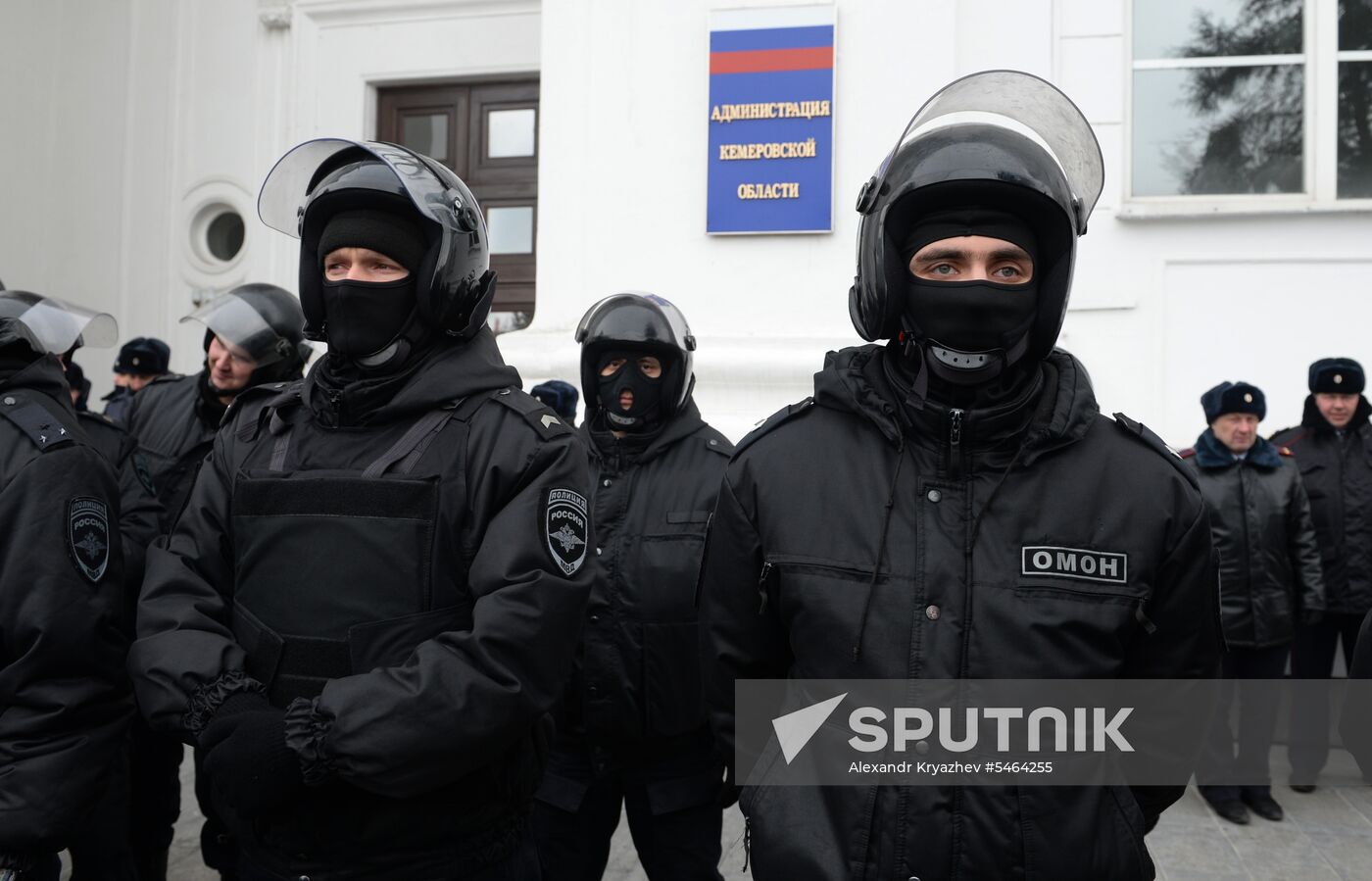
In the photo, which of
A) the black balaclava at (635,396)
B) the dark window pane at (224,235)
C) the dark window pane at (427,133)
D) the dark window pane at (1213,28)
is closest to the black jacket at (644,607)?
the black balaclava at (635,396)

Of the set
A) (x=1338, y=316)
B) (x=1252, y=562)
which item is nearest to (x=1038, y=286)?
(x=1252, y=562)

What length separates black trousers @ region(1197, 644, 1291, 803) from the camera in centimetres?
535

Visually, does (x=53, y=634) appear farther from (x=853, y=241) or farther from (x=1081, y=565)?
(x=853, y=241)

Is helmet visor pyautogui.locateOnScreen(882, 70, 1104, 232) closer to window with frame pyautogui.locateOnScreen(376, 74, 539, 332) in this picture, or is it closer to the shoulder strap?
the shoulder strap

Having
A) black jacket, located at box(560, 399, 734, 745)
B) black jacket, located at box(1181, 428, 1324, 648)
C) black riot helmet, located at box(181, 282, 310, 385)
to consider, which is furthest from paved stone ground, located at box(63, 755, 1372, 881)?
black riot helmet, located at box(181, 282, 310, 385)

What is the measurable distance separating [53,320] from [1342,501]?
576 cm

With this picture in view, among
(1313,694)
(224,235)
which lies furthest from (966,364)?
(224,235)

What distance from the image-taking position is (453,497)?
2.14m

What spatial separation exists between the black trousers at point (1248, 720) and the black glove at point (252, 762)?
15.5 feet

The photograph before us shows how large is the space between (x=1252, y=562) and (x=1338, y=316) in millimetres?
1963

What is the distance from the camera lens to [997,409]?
1894mm

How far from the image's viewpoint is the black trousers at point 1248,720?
17.6 feet

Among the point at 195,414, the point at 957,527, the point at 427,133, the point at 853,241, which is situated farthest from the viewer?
the point at 427,133

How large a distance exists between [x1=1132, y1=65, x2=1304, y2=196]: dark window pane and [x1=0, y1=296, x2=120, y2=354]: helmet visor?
5.88 m
